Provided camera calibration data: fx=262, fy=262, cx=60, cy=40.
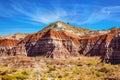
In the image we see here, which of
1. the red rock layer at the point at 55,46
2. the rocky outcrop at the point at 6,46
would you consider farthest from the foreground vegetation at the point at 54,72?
the rocky outcrop at the point at 6,46

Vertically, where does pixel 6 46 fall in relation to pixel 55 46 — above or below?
above

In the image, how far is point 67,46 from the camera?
166625mm

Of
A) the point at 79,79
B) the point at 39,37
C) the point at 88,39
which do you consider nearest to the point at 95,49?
the point at 88,39

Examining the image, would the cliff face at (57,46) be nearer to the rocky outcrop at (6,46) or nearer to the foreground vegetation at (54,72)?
the rocky outcrop at (6,46)

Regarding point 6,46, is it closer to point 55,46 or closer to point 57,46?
point 55,46

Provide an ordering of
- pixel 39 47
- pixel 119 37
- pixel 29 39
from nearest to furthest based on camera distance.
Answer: pixel 119 37
pixel 39 47
pixel 29 39

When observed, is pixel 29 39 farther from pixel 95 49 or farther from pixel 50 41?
pixel 95 49

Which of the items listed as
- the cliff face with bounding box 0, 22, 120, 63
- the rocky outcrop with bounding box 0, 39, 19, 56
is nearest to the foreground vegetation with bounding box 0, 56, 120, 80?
the cliff face with bounding box 0, 22, 120, 63

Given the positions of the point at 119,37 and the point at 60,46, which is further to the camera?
the point at 60,46

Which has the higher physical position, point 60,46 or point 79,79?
point 60,46

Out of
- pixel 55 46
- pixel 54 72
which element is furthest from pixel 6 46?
pixel 54 72

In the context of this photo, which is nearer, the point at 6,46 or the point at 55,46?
the point at 55,46

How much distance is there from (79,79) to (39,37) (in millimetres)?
115002

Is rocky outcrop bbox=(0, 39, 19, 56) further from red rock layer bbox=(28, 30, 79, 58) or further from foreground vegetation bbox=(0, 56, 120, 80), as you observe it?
foreground vegetation bbox=(0, 56, 120, 80)
